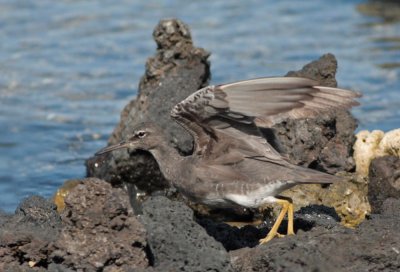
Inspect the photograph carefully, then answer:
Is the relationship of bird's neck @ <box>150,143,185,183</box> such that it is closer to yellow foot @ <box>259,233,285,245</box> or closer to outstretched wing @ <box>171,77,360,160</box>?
outstretched wing @ <box>171,77,360,160</box>

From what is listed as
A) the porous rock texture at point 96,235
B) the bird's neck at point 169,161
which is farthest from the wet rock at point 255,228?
the porous rock texture at point 96,235

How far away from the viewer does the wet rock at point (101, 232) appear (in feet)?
22.1

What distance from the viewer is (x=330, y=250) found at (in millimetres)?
6734

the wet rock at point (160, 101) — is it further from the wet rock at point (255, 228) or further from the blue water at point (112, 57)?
the wet rock at point (255, 228)

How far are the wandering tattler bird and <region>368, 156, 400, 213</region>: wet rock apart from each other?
144 cm

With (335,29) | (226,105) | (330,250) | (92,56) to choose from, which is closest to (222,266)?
(330,250)

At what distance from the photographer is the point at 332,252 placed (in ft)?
22.1

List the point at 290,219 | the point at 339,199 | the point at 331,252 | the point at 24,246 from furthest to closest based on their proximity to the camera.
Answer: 1. the point at 339,199
2. the point at 290,219
3. the point at 24,246
4. the point at 331,252

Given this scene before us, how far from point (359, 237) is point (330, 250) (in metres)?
0.29

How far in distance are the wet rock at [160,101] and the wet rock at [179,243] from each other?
2.52 m

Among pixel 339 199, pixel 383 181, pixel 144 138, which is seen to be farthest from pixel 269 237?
pixel 383 181

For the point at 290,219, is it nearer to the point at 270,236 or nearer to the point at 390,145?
the point at 270,236

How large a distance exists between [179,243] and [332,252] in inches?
42.4

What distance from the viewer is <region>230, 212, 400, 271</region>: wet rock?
6.62m
